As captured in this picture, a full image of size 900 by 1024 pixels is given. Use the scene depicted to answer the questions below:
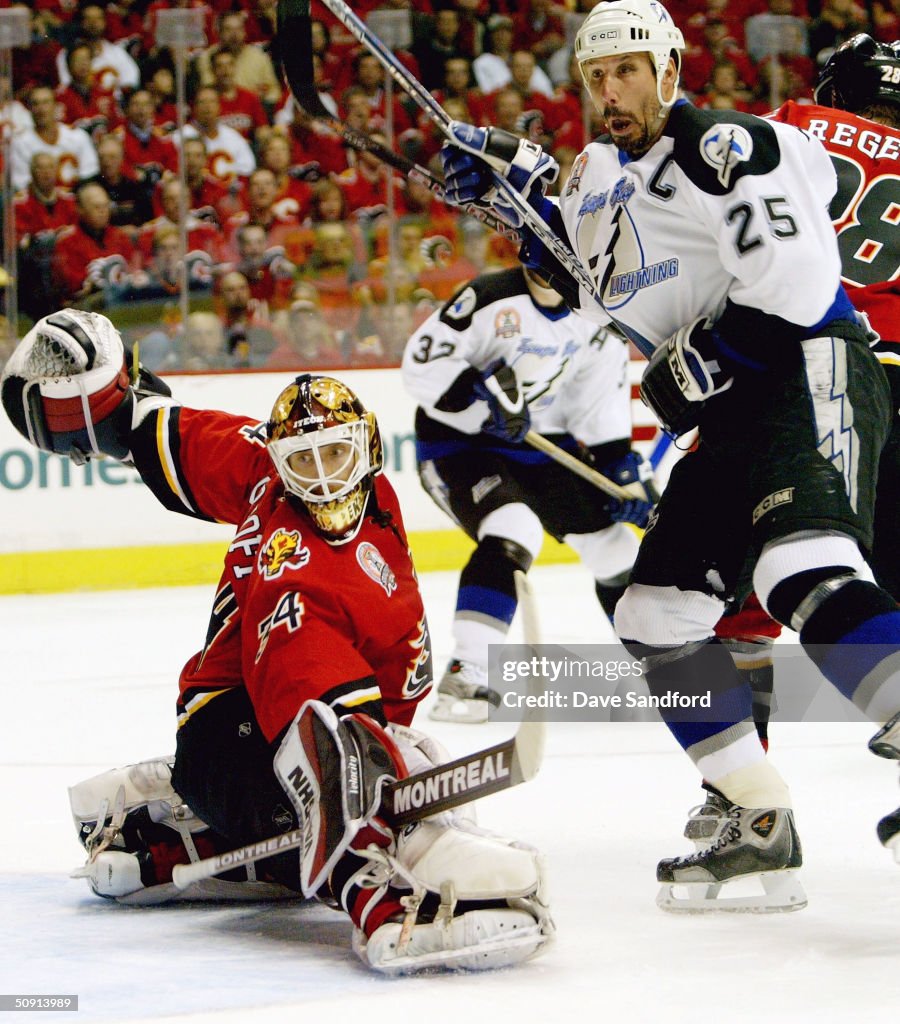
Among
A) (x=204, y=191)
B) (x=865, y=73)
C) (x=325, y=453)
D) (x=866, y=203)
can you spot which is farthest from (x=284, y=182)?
(x=325, y=453)

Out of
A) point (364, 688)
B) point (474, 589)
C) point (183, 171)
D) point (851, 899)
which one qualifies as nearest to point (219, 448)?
point (364, 688)

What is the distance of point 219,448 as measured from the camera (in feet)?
8.27

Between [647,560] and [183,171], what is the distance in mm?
4147

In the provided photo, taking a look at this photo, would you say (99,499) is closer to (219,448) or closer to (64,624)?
(64,624)

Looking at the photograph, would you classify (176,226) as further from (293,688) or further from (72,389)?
(293,688)

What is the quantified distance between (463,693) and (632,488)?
748 mm

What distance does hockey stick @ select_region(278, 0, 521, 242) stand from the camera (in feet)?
9.27

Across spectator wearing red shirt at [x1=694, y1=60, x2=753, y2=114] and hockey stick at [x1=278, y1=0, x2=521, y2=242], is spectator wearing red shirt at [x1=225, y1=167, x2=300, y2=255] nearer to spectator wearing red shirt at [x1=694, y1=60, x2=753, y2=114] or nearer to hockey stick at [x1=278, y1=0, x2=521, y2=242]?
spectator wearing red shirt at [x1=694, y1=60, x2=753, y2=114]

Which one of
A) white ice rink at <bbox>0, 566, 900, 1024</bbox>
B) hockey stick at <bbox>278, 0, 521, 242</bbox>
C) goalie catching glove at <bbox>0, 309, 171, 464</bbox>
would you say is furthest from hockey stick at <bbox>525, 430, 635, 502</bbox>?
goalie catching glove at <bbox>0, 309, 171, 464</bbox>

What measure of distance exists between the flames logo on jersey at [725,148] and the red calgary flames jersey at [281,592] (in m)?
0.62

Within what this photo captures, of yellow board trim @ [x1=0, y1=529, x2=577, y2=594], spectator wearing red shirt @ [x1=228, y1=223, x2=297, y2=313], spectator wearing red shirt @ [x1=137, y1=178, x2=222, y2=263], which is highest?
spectator wearing red shirt @ [x1=137, y1=178, x2=222, y2=263]

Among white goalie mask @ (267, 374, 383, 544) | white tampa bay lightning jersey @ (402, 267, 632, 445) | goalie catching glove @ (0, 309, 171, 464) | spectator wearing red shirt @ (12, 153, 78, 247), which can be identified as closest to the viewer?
white goalie mask @ (267, 374, 383, 544)

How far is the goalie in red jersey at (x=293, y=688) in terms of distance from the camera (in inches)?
79.1

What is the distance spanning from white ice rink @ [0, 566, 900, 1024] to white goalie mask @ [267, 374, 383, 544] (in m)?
0.54
